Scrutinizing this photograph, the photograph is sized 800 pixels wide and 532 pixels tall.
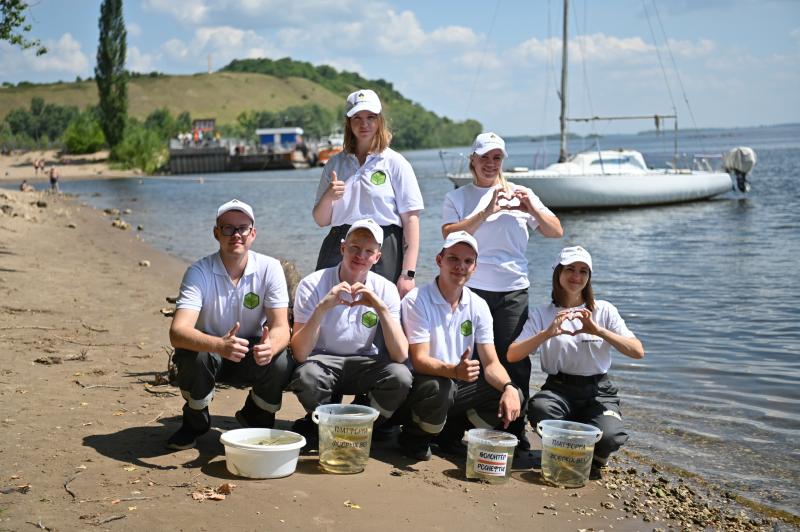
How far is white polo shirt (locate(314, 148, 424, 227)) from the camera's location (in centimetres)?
573

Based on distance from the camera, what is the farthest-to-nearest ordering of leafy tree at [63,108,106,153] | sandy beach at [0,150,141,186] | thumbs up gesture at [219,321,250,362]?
1. leafy tree at [63,108,106,153]
2. sandy beach at [0,150,141,186]
3. thumbs up gesture at [219,321,250,362]

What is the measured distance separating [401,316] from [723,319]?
7681mm

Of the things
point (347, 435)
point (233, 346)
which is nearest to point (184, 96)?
point (233, 346)

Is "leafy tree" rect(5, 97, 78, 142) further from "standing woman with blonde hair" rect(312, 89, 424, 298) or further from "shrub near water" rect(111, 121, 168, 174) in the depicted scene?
"standing woman with blonde hair" rect(312, 89, 424, 298)

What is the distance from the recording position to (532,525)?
4.53m

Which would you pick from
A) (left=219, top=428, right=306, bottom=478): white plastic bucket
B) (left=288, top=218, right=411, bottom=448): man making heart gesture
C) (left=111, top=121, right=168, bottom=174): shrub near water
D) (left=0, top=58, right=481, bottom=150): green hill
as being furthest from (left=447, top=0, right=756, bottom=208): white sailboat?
(left=0, top=58, right=481, bottom=150): green hill

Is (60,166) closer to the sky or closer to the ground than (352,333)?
closer to the sky

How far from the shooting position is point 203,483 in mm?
4672

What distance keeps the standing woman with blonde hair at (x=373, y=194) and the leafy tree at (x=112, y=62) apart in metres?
78.0

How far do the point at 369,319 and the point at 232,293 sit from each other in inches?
32.7

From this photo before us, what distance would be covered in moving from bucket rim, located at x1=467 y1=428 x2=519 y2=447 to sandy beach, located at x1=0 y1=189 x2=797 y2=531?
0.81ft

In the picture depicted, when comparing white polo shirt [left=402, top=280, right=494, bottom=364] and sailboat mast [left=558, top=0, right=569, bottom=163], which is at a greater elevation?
sailboat mast [left=558, top=0, right=569, bottom=163]

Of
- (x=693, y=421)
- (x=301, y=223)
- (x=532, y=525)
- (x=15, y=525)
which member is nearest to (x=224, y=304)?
(x=15, y=525)

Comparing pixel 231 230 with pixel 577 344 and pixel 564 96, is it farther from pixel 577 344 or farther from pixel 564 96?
pixel 564 96
